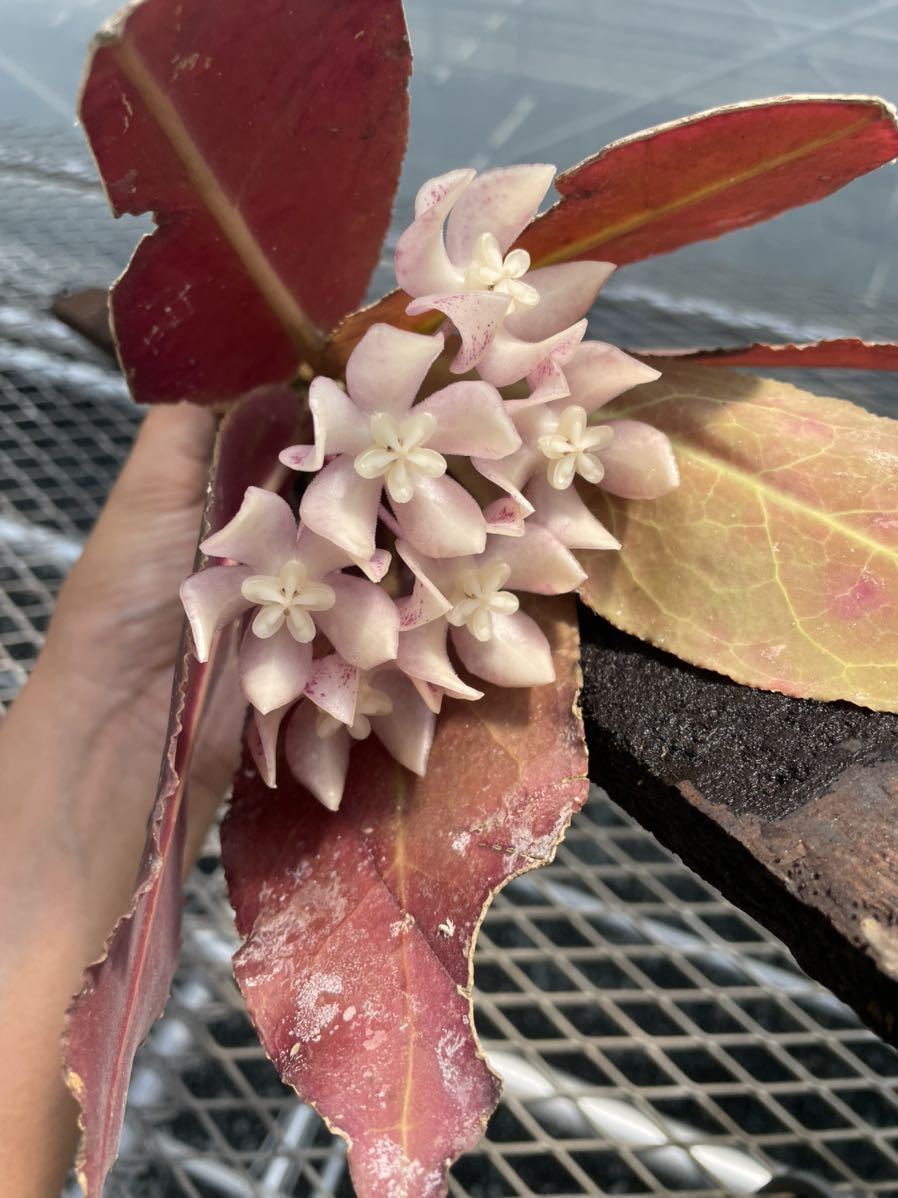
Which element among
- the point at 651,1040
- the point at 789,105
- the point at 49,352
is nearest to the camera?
the point at 789,105

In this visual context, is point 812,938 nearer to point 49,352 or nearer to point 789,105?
point 789,105

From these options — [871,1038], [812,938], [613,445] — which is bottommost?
[871,1038]

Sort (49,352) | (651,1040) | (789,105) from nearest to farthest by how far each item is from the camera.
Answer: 1. (789,105)
2. (651,1040)
3. (49,352)

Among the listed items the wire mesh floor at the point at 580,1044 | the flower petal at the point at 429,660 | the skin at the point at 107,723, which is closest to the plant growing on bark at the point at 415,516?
the flower petal at the point at 429,660

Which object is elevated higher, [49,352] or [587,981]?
[49,352]

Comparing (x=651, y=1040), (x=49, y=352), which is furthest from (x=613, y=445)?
(x=49, y=352)

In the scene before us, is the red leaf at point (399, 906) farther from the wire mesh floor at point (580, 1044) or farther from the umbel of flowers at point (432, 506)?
the wire mesh floor at point (580, 1044)

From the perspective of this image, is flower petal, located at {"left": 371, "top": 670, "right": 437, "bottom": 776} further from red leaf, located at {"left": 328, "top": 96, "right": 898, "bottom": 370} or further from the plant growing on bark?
red leaf, located at {"left": 328, "top": 96, "right": 898, "bottom": 370}

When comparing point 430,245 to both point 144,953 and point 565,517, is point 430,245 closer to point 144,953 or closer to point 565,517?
point 565,517
